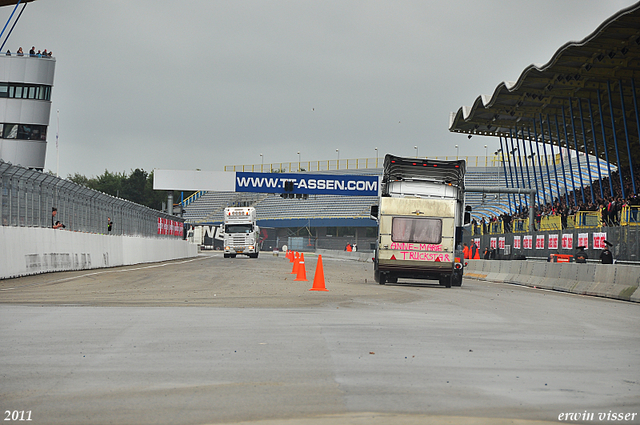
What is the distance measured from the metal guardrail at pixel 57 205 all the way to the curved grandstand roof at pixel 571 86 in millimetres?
21933

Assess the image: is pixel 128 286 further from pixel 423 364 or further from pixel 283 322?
pixel 423 364

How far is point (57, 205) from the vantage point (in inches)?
1078

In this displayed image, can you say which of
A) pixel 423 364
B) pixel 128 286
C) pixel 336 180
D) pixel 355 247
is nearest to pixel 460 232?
pixel 128 286

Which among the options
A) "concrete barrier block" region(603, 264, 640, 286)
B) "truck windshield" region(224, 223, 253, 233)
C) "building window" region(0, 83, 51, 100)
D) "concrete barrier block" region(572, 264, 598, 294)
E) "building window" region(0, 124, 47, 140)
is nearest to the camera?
"concrete barrier block" region(603, 264, 640, 286)

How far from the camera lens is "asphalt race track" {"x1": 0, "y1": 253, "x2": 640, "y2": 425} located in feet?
18.4

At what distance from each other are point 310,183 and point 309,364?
2344 inches

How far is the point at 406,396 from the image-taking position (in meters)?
6.12

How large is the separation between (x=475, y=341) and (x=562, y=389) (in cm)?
319

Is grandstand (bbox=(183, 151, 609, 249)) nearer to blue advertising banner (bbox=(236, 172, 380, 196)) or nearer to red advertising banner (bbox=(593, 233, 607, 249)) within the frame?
blue advertising banner (bbox=(236, 172, 380, 196))

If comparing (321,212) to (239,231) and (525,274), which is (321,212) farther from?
(525,274)

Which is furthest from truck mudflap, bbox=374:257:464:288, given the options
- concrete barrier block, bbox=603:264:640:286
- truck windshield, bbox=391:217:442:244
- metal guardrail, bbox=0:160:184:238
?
metal guardrail, bbox=0:160:184:238

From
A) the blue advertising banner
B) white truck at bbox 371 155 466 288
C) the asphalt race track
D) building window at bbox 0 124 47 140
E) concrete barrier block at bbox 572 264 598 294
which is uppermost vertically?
building window at bbox 0 124 47 140

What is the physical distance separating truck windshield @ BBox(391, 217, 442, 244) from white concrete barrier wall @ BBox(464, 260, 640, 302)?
12.7ft

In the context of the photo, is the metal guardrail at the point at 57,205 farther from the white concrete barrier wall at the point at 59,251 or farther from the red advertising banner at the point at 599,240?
the red advertising banner at the point at 599,240
